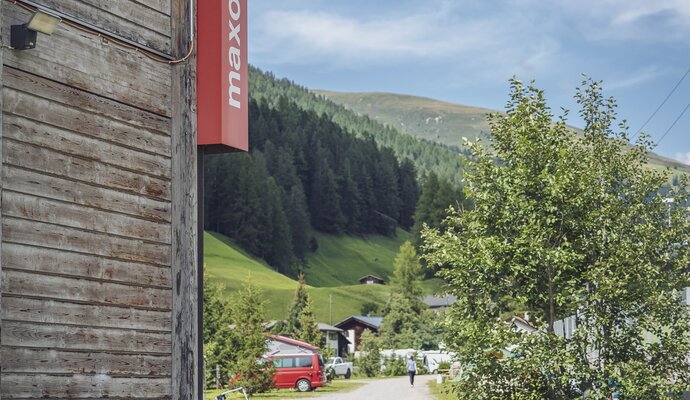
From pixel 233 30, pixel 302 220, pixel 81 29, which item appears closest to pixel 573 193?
pixel 233 30

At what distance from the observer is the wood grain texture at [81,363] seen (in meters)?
8.27

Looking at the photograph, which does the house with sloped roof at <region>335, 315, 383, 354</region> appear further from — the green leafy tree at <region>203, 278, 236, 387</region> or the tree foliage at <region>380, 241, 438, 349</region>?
the green leafy tree at <region>203, 278, 236, 387</region>

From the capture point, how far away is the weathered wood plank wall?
8.45 m

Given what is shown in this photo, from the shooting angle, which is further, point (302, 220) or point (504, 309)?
point (302, 220)

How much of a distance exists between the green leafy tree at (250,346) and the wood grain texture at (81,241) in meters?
38.0

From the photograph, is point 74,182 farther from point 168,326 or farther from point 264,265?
point 264,265

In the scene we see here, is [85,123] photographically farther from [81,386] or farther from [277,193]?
[277,193]

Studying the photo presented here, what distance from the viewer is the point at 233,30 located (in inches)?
445

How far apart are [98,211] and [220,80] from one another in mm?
2389

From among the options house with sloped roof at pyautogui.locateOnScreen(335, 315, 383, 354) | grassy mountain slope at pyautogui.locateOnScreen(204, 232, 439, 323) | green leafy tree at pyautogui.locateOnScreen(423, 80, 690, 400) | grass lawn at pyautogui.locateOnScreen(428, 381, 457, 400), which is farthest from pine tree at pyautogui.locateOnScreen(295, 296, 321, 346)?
green leafy tree at pyautogui.locateOnScreen(423, 80, 690, 400)

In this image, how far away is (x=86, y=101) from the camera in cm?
938

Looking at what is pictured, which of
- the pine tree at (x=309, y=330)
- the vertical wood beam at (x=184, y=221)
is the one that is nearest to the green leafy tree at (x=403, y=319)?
the pine tree at (x=309, y=330)

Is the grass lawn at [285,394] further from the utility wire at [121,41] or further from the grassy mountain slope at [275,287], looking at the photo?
the grassy mountain slope at [275,287]

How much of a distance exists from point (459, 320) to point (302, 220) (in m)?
153
